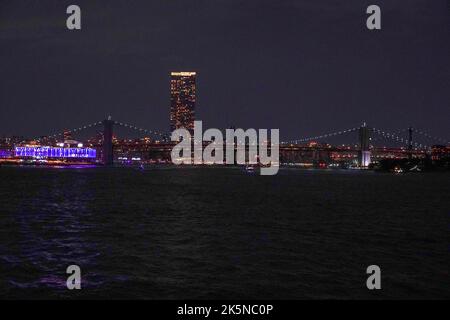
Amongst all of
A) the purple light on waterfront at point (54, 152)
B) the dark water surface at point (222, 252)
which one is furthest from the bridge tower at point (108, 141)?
the dark water surface at point (222, 252)

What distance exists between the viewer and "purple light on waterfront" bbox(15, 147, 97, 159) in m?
149

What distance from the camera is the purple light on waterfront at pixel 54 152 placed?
149 meters

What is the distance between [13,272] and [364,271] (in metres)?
8.02

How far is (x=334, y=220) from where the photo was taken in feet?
82.7

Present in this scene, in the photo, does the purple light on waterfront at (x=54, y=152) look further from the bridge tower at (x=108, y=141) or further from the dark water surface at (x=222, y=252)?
the dark water surface at (x=222, y=252)

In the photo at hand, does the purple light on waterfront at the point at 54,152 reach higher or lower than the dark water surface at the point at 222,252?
higher

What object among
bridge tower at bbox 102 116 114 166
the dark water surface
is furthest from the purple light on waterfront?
the dark water surface

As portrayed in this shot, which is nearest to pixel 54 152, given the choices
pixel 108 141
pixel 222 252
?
pixel 108 141

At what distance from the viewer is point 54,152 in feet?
505

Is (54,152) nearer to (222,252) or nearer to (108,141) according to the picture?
(108,141)

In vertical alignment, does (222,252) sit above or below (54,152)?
below

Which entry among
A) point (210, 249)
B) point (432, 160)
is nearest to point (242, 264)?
point (210, 249)
